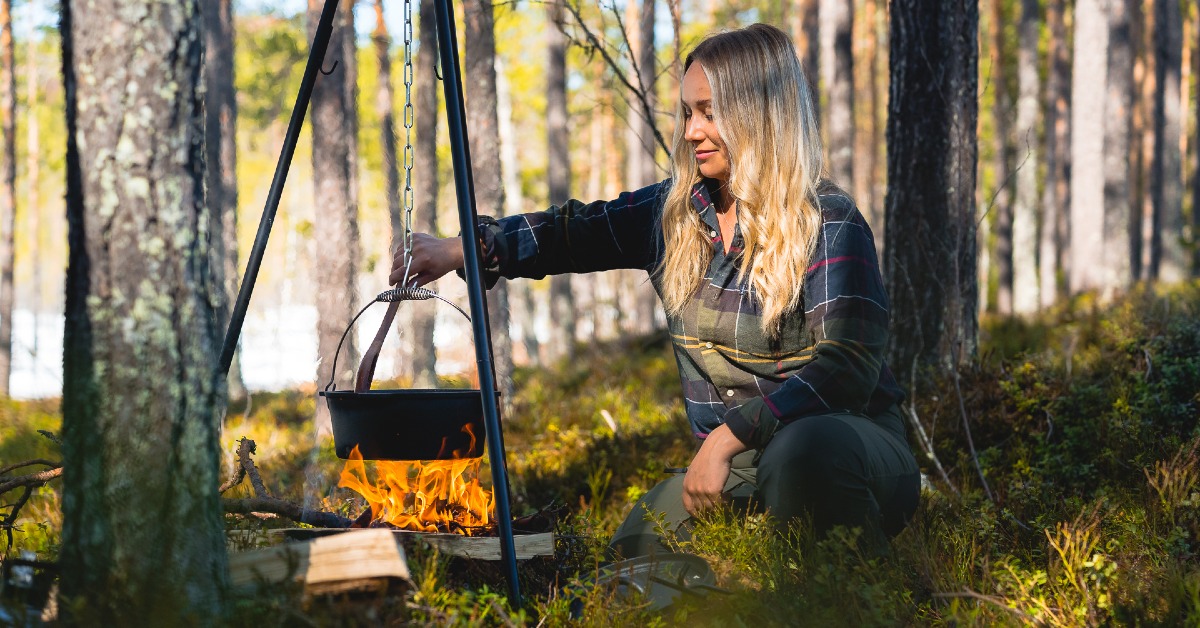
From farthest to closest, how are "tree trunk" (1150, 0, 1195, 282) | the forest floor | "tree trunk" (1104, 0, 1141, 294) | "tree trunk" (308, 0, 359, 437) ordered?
"tree trunk" (1150, 0, 1195, 282)
"tree trunk" (1104, 0, 1141, 294)
"tree trunk" (308, 0, 359, 437)
the forest floor

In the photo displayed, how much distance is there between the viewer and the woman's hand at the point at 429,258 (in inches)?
123

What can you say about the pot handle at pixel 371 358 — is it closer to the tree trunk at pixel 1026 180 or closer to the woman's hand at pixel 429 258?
the woman's hand at pixel 429 258

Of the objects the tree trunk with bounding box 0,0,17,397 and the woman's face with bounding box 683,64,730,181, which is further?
the tree trunk with bounding box 0,0,17,397

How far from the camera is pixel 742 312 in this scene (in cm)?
321

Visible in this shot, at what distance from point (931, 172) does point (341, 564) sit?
13.5 ft

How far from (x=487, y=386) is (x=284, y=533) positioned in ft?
2.92

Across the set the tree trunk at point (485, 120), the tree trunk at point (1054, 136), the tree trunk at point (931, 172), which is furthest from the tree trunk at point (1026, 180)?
the tree trunk at point (931, 172)

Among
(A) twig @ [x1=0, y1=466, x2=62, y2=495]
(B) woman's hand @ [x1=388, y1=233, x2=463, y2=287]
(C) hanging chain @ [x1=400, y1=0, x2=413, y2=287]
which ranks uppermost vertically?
(C) hanging chain @ [x1=400, y1=0, x2=413, y2=287]

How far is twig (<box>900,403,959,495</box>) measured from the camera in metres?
4.23

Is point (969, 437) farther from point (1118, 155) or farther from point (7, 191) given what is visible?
point (7, 191)

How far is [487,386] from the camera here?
103 inches

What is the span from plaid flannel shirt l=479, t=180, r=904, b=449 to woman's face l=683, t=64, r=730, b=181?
0.51 feet

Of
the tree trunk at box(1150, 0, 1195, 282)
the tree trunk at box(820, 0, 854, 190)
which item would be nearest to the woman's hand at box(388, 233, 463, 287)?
the tree trunk at box(820, 0, 854, 190)

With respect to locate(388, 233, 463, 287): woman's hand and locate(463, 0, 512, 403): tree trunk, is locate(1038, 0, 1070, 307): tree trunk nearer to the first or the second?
locate(463, 0, 512, 403): tree trunk
